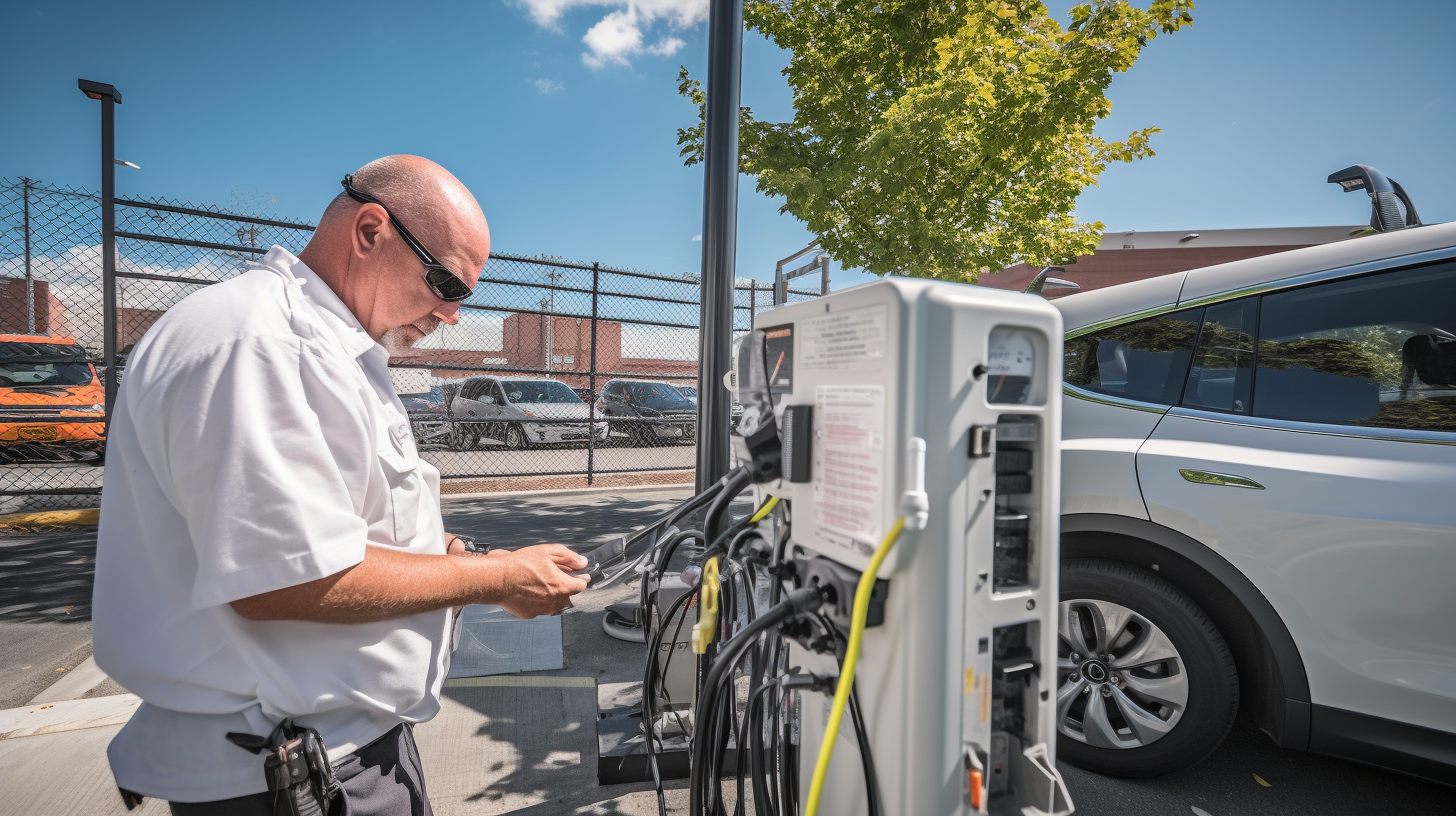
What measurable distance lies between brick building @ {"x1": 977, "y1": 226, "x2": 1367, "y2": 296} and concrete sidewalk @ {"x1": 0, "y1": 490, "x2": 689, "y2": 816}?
1421cm

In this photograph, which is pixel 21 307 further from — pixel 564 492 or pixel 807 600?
pixel 807 600

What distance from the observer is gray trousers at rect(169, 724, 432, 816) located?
43.7 inches

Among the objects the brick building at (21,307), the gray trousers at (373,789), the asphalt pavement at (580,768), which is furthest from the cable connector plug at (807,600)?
the brick building at (21,307)

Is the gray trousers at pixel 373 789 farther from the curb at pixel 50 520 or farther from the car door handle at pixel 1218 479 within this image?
the curb at pixel 50 520

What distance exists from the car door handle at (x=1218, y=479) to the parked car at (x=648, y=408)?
8.13m

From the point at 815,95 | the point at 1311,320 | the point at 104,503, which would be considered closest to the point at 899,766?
the point at 104,503

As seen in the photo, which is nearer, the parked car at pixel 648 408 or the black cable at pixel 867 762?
the black cable at pixel 867 762


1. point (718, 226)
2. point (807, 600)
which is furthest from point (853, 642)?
point (718, 226)

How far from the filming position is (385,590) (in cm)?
109

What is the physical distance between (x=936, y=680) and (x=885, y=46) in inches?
271

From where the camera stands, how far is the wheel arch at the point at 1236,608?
85.0 inches

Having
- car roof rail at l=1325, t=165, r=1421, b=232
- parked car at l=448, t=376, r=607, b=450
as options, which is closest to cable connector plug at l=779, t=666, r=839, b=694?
car roof rail at l=1325, t=165, r=1421, b=232

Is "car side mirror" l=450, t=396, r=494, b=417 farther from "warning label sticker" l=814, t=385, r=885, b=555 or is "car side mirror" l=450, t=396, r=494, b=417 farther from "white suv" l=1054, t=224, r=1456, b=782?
"warning label sticker" l=814, t=385, r=885, b=555

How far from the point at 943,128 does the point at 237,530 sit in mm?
5680
